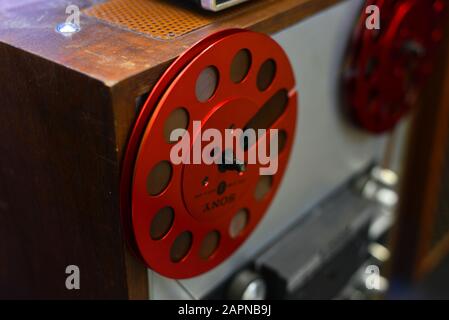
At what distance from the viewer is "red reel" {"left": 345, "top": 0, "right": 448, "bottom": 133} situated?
104 cm

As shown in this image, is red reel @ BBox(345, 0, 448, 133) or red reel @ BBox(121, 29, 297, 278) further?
red reel @ BBox(345, 0, 448, 133)

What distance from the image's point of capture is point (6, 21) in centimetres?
77

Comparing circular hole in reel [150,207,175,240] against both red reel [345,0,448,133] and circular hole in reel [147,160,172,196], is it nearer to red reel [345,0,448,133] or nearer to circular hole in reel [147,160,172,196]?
circular hole in reel [147,160,172,196]

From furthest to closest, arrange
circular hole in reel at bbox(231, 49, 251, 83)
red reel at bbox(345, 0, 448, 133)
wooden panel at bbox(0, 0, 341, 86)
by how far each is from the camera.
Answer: red reel at bbox(345, 0, 448, 133) < circular hole in reel at bbox(231, 49, 251, 83) < wooden panel at bbox(0, 0, 341, 86)

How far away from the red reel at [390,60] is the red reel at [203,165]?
23 cm

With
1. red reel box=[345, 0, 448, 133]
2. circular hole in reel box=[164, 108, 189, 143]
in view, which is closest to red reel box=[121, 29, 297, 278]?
circular hole in reel box=[164, 108, 189, 143]

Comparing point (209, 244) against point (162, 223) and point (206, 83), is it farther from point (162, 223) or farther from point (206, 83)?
point (206, 83)

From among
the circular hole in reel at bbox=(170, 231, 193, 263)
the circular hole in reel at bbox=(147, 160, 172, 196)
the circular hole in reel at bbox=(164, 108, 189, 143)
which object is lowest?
the circular hole in reel at bbox=(170, 231, 193, 263)

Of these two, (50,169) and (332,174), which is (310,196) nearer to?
(332,174)

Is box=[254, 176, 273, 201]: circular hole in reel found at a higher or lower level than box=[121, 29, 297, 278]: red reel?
lower

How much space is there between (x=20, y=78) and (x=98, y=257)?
10.3 inches

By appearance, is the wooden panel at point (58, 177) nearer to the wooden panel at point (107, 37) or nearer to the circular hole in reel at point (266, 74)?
the wooden panel at point (107, 37)
